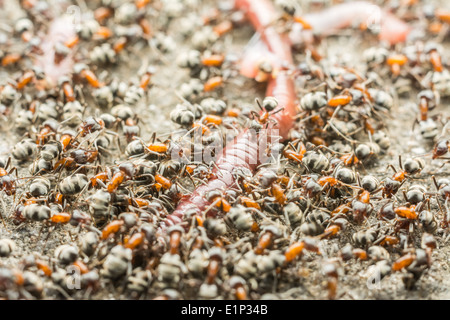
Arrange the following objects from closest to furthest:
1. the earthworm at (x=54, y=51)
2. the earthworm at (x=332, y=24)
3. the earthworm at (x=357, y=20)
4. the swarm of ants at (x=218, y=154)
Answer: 1. the swarm of ants at (x=218, y=154)
2. the earthworm at (x=54, y=51)
3. the earthworm at (x=332, y=24)
4. the earthworm at (x=357, y=20)

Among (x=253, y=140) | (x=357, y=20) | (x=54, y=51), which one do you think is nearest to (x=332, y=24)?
(x=357, y=20)

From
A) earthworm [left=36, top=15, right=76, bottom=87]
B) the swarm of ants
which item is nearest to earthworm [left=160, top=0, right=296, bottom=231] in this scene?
the swarm of ants

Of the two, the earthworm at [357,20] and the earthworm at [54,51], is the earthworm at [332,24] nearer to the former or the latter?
the earthworm at [357,20]

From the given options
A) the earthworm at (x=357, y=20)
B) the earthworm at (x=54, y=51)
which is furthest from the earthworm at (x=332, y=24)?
the earthworm at (x=54, y=51)

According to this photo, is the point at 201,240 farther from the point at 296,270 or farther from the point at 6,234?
the point at 6,234

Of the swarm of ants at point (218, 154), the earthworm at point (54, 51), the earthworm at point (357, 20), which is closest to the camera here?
the swarm of ants at point (218, 154)
